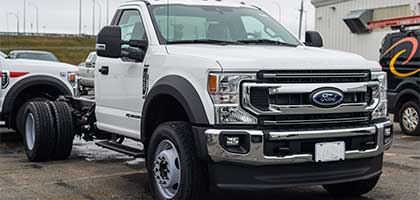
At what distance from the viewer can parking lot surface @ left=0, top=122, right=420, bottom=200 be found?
6195 millimetres

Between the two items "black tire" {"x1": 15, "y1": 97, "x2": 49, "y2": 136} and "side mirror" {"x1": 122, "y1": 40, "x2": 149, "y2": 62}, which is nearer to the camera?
"side mirror" {"x1": 122, "y1": 40, "x2": 149, "y2": 62}

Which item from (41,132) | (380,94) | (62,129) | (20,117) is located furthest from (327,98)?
(20,117)

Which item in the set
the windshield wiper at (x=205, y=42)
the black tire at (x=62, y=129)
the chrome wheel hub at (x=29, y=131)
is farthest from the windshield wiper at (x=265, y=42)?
the chrome wheel hub at (x=29, y=131)

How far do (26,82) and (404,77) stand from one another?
6960 mm

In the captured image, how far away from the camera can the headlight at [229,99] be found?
4770 millimetres

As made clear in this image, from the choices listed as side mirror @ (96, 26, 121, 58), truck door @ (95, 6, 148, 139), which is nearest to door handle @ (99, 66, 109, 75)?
truck door @ (95, 6, 148, 139)

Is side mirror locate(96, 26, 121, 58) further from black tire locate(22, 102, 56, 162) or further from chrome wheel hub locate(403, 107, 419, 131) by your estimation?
chrome wheel hub locate(403, 107, 419, 131)

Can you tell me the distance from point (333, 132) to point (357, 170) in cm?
50

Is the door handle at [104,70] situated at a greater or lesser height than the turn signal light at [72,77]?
greater

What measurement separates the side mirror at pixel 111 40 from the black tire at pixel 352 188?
256cm

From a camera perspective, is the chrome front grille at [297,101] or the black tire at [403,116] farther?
the black tire at [403,116]

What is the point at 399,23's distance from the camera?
12953 millimetres

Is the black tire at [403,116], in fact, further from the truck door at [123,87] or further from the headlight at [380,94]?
Answer: the truck door at [123,87]

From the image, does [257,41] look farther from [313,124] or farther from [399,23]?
[399,23]
